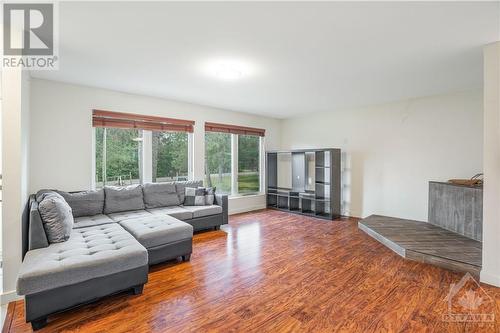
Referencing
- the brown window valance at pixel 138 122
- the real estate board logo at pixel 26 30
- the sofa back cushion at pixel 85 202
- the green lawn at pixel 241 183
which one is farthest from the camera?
the green lawn at pixel 241 183

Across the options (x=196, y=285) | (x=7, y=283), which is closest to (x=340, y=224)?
(x=196, y=285)

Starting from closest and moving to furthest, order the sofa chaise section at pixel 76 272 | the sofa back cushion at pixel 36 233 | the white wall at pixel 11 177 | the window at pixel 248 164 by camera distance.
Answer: the sofa chaise section at pixel 76 272
the white wall at pixel 11 177
the sofa back cushion at pixel 36 233
the window at pixel 248 164

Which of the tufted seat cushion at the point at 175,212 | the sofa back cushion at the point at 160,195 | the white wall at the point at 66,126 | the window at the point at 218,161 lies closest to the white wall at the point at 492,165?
the tufted seat cushion at the point at 175,212

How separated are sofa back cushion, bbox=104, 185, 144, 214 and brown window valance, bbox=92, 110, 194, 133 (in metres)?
1.11

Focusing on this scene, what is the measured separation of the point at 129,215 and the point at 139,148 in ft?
4.58

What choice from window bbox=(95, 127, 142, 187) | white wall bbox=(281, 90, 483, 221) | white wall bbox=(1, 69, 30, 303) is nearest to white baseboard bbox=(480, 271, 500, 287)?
white wall bbox=(281, 90, 483, 221)

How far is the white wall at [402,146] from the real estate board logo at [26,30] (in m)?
5.34

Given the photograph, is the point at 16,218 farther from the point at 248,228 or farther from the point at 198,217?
the point at 248,228

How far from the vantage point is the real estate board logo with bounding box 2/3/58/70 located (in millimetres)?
2006

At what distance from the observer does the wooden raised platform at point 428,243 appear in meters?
2.94

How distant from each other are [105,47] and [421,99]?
5.22m

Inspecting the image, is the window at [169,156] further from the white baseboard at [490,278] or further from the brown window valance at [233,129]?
the white baseboard at [490,278]

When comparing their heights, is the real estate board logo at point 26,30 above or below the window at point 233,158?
above

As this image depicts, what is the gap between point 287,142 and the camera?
7020 millimetres
